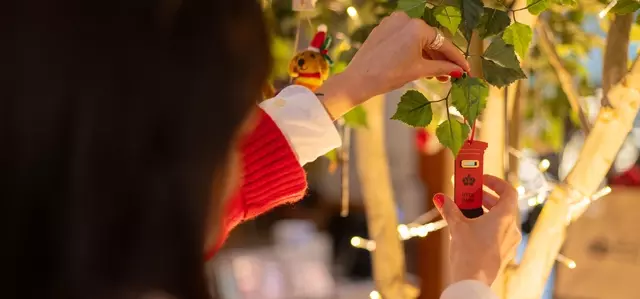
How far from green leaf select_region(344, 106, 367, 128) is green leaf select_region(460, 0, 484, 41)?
30 cm

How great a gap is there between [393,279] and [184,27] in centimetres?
58

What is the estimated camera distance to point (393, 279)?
85 centimetres

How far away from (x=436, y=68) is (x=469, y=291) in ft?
0.61

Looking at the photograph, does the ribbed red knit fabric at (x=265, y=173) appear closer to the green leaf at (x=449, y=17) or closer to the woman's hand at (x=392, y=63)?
the woman's hand at (x=392, y=63)

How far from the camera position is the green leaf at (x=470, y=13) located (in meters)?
0.52

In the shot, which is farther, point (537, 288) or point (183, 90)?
point (537, 288)

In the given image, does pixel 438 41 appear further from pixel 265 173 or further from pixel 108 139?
pixel 108 139

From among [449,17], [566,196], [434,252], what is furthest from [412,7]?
[434,252]

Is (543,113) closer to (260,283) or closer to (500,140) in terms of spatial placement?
(500,140)

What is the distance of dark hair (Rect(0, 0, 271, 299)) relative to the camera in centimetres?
31

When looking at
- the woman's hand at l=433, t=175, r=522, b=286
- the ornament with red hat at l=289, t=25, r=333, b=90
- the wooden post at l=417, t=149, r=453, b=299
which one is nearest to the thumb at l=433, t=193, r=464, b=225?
the woman's hand at l=433, t=175, r=522, b=286

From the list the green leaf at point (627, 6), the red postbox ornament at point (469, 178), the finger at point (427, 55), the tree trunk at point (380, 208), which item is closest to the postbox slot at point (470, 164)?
the red postbox ornament at point (469, 178)

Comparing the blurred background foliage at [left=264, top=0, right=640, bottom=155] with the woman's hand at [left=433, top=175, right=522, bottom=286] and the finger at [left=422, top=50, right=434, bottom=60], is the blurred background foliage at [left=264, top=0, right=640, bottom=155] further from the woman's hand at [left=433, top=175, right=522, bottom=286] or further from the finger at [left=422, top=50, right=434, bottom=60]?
the woman's hand at [left=433, top=175, right=522, bottom=286]

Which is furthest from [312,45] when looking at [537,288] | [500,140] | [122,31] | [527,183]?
[527,183]
